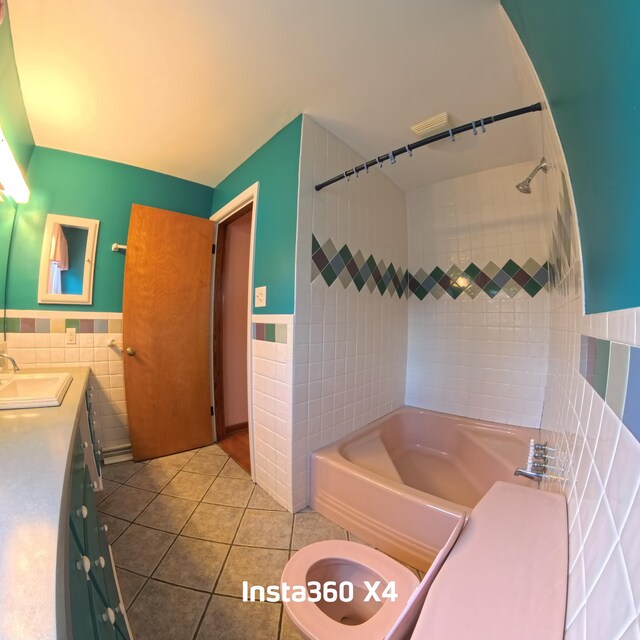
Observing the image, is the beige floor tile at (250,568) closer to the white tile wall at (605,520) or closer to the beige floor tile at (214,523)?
the beige floor tile at (214,523)

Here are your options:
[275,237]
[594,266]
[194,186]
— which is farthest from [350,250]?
[194,186]

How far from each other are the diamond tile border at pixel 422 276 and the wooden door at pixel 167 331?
1184mm

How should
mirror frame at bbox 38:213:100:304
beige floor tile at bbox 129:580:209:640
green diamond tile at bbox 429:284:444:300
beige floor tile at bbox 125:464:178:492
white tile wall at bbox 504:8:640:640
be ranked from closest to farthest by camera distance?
white tile wall at bbox 504:8:640:640 → beige floor tile at bbox 129:580:209:640 → beige floor tile at bbox 125:464:178:492 → mirror frame at bbox 38:213:100:304 → green diamond tile at bbox 429:284:444:300

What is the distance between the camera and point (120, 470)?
1.77m

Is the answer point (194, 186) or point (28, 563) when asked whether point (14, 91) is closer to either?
point (194, 186)

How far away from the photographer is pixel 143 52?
1.11 m

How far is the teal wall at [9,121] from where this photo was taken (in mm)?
1074

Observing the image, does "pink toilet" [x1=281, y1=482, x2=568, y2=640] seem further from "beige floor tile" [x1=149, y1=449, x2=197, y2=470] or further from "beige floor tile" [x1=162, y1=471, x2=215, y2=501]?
"beige floor tile" [x1=149, y1=449, x2=197, y2=470]

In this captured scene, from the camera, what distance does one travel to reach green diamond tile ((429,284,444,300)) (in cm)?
212

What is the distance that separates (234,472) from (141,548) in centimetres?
65

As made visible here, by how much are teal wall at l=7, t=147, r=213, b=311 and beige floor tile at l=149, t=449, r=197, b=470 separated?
1.20 meters

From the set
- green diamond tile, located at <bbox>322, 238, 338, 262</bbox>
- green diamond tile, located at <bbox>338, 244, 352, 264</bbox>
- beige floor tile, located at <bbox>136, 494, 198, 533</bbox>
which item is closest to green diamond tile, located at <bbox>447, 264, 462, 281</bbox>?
green diamond tile, located at <bbox>338, 244, 352, 264</bbox>

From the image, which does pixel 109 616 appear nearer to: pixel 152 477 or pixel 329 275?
pixel 152 477

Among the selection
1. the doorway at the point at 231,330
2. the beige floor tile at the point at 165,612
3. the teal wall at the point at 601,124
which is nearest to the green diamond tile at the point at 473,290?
the teal wall at the point at 601,124
